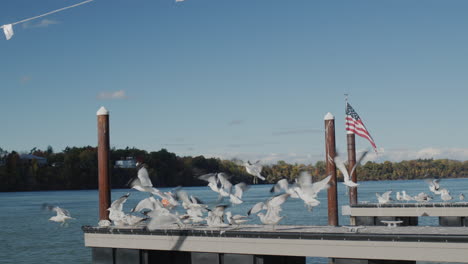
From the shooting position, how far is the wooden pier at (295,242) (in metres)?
11.1

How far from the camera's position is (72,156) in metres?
111

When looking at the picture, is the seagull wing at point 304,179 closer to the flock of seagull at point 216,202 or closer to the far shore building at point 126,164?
the flock of seagull at point 216,202

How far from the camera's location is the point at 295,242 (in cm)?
1230

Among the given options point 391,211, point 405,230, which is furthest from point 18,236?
point 405,230

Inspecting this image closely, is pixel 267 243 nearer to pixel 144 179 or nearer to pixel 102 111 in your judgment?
pixel 144 179

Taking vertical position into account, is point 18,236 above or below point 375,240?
below

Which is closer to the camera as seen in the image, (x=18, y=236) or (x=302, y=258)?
(x=302, y=258)

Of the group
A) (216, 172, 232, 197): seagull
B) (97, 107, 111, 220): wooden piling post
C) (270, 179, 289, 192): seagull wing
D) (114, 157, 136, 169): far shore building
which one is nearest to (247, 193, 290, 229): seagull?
(270, 179, 289, 192): seagull wing

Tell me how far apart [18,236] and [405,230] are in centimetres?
2700

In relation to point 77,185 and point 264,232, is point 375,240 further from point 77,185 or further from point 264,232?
point 77,185

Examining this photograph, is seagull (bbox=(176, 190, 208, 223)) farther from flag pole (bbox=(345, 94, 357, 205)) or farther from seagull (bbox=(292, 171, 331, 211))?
flag pole (bbox=(345, 94, 357, 205))

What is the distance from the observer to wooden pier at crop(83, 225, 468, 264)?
11117 mm

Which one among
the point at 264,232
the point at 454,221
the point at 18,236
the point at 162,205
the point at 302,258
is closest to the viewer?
the point at 264,232

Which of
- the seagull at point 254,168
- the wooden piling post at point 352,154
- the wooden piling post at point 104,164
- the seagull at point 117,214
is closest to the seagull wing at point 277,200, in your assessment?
the seagull at point 254,168
